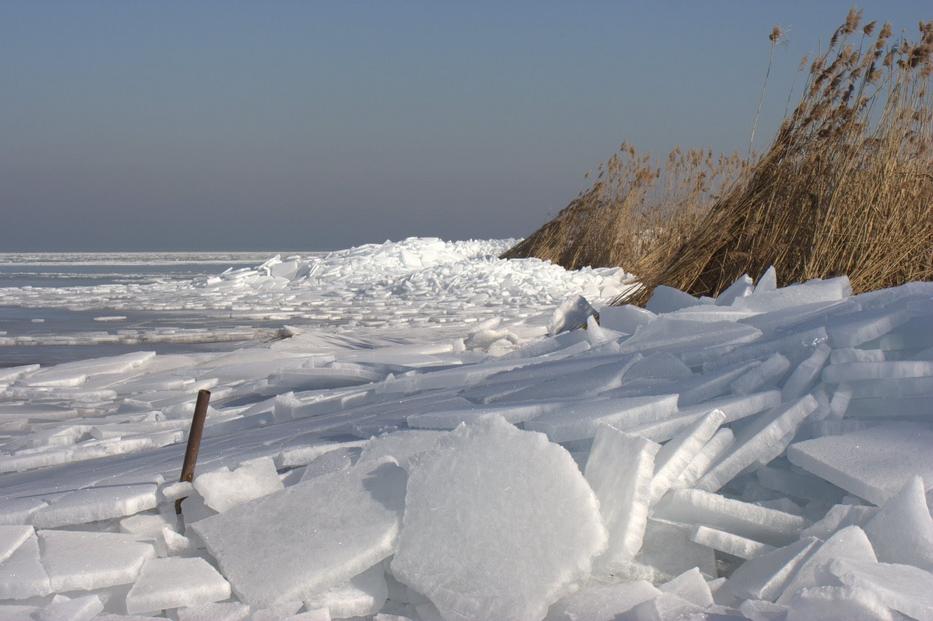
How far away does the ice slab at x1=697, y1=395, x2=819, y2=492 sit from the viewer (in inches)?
59.4

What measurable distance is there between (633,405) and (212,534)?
0.73m

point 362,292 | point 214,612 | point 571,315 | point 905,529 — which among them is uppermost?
point 905,529

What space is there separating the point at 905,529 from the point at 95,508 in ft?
4.06

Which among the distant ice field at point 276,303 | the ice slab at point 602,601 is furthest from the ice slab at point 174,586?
the distant ice field at point 276,303

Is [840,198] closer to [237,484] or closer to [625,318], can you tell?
[625,318]

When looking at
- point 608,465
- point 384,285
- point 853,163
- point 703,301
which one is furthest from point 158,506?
point 384,285

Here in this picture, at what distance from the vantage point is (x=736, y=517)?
141 cm

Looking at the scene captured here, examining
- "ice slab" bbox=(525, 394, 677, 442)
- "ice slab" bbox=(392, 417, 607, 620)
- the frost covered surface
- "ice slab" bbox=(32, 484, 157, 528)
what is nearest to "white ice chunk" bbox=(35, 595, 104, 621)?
the frost covered surface

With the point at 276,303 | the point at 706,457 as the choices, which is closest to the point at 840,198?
the point at 706,457

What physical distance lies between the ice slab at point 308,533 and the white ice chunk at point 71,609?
0.18 m

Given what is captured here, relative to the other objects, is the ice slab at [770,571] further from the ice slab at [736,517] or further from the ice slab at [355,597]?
the ice slab at [355,597]

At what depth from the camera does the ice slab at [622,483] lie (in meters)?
1.33

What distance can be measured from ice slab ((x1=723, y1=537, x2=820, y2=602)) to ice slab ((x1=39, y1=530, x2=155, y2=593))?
87 cm

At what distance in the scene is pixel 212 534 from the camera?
4.69ft
